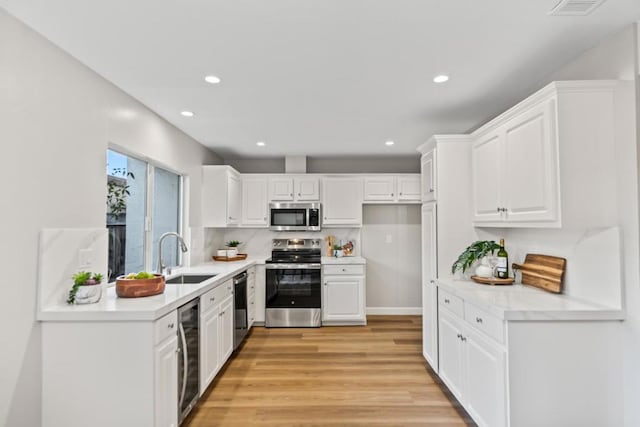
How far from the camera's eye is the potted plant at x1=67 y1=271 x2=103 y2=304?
6.66 feet

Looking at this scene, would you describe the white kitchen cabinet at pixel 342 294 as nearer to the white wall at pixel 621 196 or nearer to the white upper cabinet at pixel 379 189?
the white upper cabinet at pixel 379 189

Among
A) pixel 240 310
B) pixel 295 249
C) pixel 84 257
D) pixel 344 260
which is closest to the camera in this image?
pixel 84 257

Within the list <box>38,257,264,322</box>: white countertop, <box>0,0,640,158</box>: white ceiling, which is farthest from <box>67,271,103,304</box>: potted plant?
<box>0,0,640,158</box>: white ceiling

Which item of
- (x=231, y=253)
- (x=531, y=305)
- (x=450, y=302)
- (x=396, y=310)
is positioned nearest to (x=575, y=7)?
(x=531, y=305)

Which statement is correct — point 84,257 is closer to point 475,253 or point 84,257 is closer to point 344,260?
point 475,253

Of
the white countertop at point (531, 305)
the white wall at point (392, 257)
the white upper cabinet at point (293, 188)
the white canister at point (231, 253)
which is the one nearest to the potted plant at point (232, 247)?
the white canister at point (231, 253)

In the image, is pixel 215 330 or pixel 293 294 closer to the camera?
pixel 215 330

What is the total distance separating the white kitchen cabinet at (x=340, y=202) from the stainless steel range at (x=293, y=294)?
732mm

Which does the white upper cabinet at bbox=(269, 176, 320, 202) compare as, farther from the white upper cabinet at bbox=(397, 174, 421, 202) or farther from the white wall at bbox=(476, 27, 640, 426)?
the white wall at bbox=(476, 27, 640, 426)

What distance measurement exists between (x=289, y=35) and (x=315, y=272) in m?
3.29

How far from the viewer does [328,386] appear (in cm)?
296

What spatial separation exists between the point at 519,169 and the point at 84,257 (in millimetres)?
2939

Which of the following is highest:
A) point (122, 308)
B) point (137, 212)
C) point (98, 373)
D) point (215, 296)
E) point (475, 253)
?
point (137, 212)

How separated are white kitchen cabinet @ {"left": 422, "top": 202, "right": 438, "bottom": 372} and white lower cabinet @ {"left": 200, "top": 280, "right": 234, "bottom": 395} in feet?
6.46
